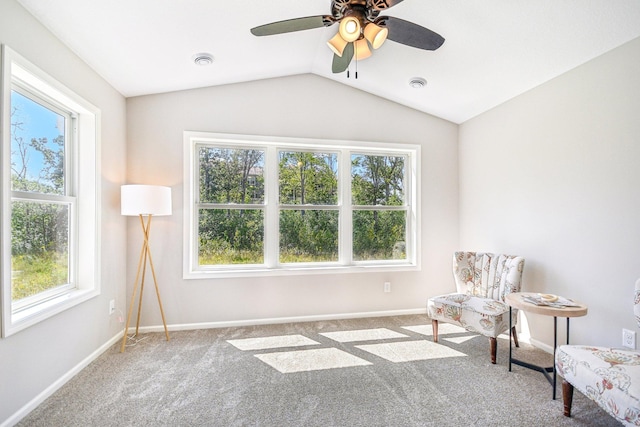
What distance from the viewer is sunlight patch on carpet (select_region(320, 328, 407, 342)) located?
320 cm

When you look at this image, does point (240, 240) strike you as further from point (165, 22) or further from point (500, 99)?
point (500, 99)

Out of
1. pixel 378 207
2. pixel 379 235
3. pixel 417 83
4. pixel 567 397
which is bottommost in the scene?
pixel 567 397

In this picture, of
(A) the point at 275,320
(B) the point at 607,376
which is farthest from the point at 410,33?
(A) the point at 275,320

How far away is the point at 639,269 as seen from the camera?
2172 millimetres

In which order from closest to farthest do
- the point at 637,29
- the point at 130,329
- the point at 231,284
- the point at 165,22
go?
1. the point at 637,29
2. the point at 165,22
3. the point at 130,329
4. the point at 231,284

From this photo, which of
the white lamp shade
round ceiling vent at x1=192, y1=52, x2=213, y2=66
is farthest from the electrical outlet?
round ceiling vent at x1=192, y1=52, x2=213, y2=66

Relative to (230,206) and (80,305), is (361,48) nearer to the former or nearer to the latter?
(230,206)

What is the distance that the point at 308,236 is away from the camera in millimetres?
3865

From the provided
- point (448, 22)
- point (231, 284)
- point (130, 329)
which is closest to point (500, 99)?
point (448, 22)

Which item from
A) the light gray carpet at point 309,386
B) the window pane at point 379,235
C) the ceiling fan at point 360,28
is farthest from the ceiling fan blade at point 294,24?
the window pane at point 379,235

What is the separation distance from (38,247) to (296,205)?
238cm

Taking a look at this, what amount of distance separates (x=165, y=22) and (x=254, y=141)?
1.46 m

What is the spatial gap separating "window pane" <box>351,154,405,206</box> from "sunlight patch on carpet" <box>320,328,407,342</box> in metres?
1.55

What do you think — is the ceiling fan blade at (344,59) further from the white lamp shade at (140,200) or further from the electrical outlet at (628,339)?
the electrical outlet at (628,339)
